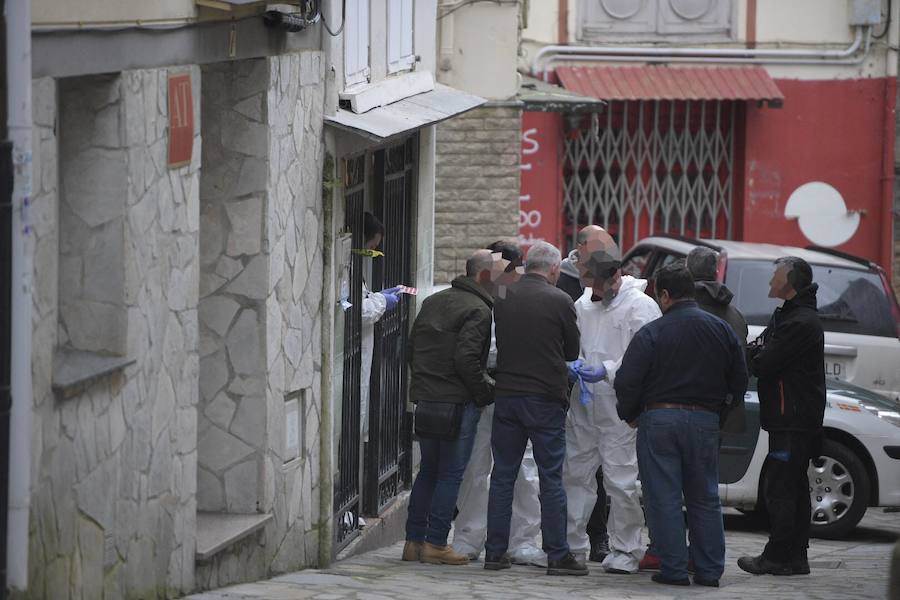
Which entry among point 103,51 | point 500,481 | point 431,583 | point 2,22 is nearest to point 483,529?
point 500,481

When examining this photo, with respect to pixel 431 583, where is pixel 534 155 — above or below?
above

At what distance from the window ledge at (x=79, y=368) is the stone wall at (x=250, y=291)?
1639 millimetres

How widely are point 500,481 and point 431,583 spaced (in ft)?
2.81

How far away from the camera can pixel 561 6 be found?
19.1m

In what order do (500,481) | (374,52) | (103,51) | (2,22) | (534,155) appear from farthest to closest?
1. (534,155)
2. (374,52)
3. (500,481)
4. (103,51)
5. (2,22)

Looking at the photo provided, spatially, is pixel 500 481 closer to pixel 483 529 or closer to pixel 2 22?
pixel 483 529

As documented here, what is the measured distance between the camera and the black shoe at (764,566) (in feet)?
28.9

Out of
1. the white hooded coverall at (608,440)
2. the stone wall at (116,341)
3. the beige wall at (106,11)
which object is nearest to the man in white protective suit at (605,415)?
the white hooded coverall at (608,440)

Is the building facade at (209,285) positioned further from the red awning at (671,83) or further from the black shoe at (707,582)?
the red awning at (671,83)

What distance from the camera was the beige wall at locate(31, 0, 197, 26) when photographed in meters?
5.45

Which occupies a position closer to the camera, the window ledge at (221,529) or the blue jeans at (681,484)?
the window ledge at (221,529)

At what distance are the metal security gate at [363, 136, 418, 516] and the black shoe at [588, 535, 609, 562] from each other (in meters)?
1.52

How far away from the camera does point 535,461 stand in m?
8.63

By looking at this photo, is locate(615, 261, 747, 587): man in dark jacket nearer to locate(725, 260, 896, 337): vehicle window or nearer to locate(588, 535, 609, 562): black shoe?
locate(588, 535, 609, 562): black shoe
